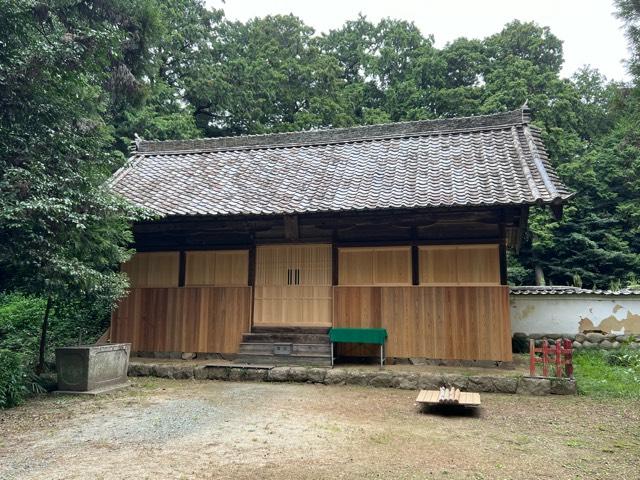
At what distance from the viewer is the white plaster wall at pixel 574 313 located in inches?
478

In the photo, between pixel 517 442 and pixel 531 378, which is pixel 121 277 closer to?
pixel 517 442

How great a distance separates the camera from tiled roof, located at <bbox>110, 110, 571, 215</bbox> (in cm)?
879

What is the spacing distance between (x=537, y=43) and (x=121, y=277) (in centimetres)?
2785

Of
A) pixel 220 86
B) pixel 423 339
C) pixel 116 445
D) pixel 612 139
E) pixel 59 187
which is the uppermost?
pixel 220 86

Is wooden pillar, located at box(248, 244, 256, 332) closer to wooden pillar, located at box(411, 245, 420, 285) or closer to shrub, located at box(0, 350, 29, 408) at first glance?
wooden pillar, located at box(411, 245, 420, 285)

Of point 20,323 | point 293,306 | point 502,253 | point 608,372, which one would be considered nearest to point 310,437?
point 293,306

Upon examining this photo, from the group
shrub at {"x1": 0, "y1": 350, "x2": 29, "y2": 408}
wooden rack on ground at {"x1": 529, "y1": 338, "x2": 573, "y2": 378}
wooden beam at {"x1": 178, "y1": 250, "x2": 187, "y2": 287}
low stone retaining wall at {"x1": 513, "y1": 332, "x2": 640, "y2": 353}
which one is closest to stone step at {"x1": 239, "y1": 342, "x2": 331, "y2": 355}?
wooden beam at {"x1": 178, "y1": 250, "x2": 187, "y2": 287}

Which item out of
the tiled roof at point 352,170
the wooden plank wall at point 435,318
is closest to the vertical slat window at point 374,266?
the wooden plank wall at point 435,318

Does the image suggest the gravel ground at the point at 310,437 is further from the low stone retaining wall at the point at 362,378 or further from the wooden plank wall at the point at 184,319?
the wooden plank wall at the point at 184,319

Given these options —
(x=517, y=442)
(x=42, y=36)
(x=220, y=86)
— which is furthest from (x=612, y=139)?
(x=42, y=36)

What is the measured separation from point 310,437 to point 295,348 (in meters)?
4.08

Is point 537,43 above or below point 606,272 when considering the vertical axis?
above

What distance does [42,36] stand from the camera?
7188 mm

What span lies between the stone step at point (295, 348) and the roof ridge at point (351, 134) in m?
6.16
